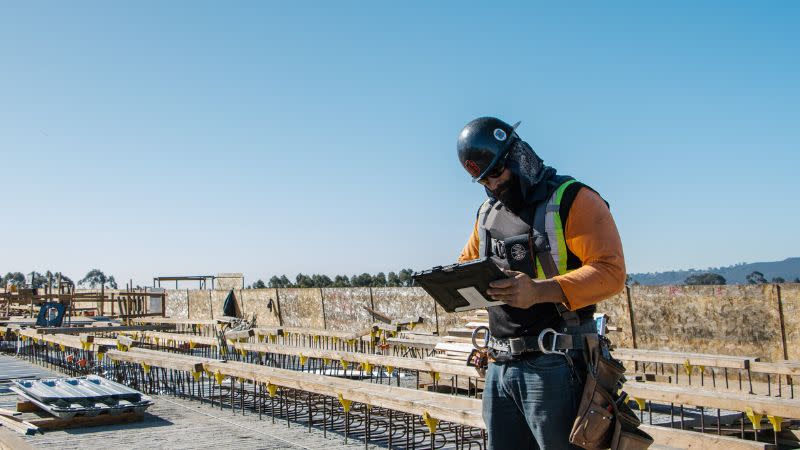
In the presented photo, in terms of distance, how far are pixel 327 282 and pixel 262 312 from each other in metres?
25.1

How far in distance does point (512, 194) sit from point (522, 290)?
20.8 inches

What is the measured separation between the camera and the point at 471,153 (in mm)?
3146

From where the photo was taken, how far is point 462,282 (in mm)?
2838

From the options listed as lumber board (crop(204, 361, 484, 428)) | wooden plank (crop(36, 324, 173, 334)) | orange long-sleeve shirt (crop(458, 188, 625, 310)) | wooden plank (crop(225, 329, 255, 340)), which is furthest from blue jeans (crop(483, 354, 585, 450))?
wooden plank (crop(36, 324, 173, 334))

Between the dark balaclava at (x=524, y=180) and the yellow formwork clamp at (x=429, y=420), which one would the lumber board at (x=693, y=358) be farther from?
the dark balaclava at (x=524, y=180)

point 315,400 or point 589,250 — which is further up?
point 589,250

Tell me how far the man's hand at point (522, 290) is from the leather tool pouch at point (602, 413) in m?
0.26

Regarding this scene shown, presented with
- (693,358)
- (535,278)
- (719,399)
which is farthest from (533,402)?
(693,358)

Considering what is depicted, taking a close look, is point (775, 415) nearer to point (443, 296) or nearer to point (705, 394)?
point (705, 394)

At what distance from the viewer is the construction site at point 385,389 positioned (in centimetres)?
769

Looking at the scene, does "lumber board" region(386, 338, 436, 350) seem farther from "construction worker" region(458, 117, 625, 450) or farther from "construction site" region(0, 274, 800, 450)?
"construction worker" region(458, 117, 625, 450)

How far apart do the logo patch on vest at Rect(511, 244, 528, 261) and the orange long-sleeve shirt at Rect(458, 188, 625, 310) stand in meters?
0.17

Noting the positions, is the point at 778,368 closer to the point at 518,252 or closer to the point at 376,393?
the point at 376,393

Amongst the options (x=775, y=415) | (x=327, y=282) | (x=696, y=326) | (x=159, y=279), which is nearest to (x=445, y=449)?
(x=775, y=415)
